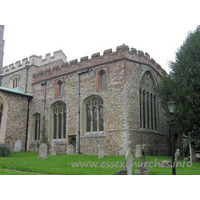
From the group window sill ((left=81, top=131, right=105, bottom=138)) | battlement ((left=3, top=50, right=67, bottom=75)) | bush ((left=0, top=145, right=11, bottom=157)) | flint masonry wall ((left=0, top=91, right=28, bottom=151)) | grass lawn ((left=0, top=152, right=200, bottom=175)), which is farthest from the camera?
battlement ((left=3, top=50, right=67, bottom=75))

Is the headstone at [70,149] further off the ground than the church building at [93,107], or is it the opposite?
the church building at [93,107]

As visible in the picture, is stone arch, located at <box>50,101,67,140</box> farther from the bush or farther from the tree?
the tree

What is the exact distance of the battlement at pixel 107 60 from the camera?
19.2 metres

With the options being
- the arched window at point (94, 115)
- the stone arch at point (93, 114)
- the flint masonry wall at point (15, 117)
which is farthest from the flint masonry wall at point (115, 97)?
the flint masonry wall at point (15, 117)

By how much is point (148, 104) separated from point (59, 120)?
363 inches

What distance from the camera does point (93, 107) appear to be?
20172 millimetres

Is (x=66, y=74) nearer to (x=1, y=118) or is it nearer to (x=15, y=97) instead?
(x=15, y=97)

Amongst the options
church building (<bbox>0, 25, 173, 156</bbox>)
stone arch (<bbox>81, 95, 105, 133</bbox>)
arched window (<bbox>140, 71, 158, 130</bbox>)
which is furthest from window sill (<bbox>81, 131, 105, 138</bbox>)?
arched window (<bbox>140, 71, 158, 130</bbox>)

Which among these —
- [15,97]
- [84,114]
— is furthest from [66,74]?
[15,97]

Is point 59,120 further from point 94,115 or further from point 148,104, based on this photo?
point 148,104

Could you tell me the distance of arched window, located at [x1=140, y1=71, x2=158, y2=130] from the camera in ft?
64.6

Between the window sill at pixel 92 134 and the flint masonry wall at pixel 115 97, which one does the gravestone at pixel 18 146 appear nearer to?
the flint masonry wall at pixel 115 97

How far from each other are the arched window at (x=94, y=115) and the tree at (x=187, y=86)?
18.4ft

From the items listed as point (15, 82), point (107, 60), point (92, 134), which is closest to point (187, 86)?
point (107, 60)
